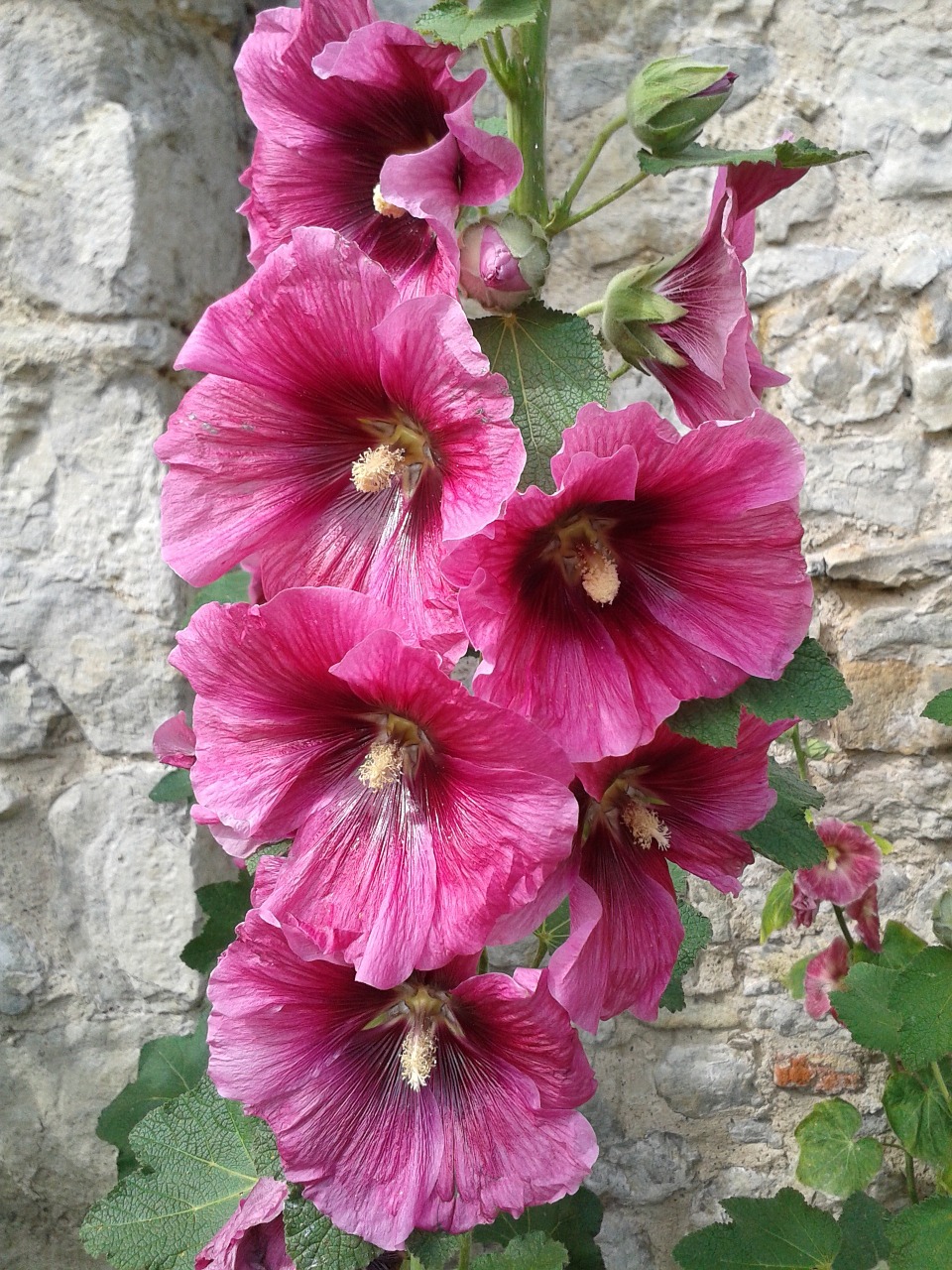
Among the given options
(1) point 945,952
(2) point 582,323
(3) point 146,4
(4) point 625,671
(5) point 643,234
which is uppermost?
(3) point 146,4

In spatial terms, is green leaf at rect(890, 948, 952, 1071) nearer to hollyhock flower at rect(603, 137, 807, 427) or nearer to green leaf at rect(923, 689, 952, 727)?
green leaf at rect(923, 689, 952, 727)

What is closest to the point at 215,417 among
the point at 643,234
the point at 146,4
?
the point at 643,234

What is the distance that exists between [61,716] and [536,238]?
3.88 feet

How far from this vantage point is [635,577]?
0.61m

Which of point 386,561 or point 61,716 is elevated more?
point 386,561

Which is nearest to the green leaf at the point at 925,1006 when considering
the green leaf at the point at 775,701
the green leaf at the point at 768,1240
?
the green leaf at the point at 768,1240

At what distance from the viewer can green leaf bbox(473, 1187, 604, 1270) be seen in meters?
1.19

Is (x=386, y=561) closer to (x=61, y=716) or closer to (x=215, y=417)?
(x=215, y=417)

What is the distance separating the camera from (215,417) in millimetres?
591

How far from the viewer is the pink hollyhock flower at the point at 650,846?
0.62m

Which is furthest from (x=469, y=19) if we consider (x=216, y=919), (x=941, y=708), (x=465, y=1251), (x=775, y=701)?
(x=216, y=919)

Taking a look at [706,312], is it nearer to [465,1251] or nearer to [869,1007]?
[465,1251]

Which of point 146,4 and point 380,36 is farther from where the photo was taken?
point 146,4

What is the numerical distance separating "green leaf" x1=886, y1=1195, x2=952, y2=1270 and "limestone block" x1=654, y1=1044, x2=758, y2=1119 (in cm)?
45
